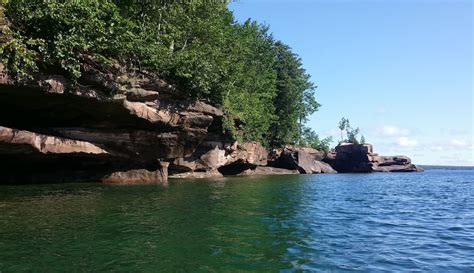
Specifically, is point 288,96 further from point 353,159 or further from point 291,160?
point 353,159

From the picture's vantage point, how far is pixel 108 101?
2611 cm

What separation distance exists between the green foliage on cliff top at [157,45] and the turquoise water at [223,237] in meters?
8.17

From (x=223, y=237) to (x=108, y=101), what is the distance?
16535 millimetres

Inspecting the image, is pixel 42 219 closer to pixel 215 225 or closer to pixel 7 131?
pixel 215 225

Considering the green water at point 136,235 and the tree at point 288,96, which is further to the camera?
the tree at point 288,96

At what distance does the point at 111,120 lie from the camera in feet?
97.2

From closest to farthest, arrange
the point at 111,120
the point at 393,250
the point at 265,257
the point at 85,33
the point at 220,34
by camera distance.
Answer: the point at 265,257 → the point at 393,250 → the point at 85,33 → the point at 111,120 → the point at 220,34

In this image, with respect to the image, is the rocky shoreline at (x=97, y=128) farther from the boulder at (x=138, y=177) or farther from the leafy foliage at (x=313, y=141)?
the leafy foliage at (x=313, y=141)

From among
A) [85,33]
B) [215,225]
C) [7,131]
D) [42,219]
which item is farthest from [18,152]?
[215,225]

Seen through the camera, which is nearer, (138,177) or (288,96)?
(138,177)

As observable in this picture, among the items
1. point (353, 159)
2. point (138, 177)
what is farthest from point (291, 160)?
point (138, 177)

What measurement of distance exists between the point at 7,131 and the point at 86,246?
52.7 ft

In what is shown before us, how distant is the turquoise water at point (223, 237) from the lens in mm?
9750

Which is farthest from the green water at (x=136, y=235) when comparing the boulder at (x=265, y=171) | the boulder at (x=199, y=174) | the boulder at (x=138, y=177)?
the boulder at (x=265, y=171)
